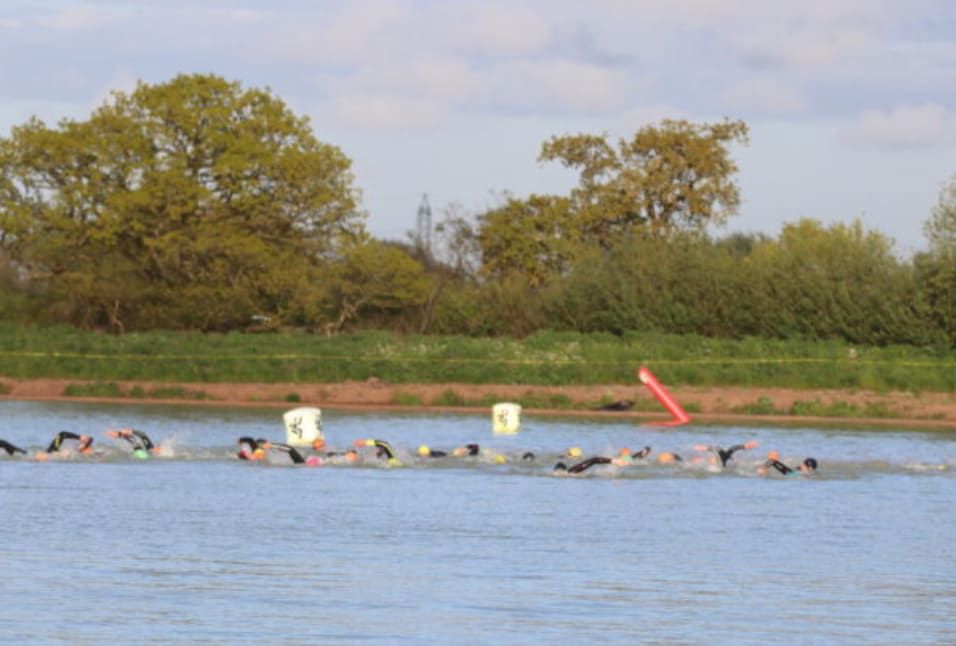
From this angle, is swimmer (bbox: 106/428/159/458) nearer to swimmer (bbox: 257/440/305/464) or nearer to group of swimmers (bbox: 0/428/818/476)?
group of swimmers (bbox: 0/428/818/476)

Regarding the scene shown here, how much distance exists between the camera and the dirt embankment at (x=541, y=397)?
50500mm

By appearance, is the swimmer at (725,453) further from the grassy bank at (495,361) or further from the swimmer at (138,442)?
the grassy bank at (495,361)

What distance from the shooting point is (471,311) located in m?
67.1

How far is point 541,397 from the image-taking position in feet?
171

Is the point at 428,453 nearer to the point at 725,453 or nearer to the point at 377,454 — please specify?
the point at 377,454

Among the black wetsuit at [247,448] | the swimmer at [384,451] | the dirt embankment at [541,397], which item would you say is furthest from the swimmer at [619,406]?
the black wetsuit at [247,448]

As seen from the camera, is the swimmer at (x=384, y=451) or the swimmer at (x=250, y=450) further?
the swimmer at (x=250, y=450)

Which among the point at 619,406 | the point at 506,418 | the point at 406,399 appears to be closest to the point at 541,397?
the point at 619,406

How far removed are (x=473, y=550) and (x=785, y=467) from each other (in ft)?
38.7

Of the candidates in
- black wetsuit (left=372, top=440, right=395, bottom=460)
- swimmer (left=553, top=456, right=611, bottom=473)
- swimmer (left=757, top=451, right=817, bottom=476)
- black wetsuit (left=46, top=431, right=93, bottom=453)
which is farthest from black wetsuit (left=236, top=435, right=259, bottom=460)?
swimmer (left=757, top=451, right=817, bottom=476)

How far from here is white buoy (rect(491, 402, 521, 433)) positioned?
133ft

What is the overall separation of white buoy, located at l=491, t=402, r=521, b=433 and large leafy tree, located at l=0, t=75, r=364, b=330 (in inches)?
986

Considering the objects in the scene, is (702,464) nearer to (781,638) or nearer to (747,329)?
(781,638)

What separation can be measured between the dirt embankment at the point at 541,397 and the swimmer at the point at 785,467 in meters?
16.0
